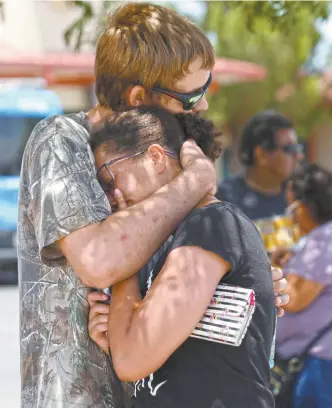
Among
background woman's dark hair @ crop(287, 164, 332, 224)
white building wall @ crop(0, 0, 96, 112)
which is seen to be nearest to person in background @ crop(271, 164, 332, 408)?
background woman's dark hair @ crop(287, 164, 332, 224)

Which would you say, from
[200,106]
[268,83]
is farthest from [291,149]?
[268,83]

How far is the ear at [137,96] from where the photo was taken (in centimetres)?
234

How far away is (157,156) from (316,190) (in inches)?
103

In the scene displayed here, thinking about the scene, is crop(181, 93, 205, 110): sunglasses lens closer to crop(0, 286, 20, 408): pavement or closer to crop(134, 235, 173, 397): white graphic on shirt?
crop(134, 235, 173, 397): white graphic on shirt

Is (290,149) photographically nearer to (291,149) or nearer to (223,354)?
(291,149)

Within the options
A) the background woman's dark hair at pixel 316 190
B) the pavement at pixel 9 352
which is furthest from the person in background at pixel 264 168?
the pavement at pixel 9 352

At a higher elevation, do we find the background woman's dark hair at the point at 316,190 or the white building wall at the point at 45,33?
the background woman's dark hair at the point at 316,190

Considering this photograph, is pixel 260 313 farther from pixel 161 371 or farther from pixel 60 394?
pixel 60 394

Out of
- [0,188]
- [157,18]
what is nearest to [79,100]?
[0,188]

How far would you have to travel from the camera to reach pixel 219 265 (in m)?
2.07

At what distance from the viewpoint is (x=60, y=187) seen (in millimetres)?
2211

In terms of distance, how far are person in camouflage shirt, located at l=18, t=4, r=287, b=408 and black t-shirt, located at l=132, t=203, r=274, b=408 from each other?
109mm

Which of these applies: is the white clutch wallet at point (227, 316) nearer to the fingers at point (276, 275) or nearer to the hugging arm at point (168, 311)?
the hugging arm at point (168, 311)

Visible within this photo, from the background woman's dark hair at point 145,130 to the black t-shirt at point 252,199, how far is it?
3.59 m
